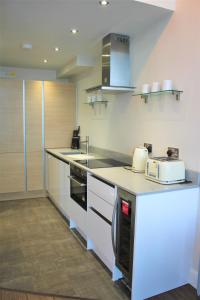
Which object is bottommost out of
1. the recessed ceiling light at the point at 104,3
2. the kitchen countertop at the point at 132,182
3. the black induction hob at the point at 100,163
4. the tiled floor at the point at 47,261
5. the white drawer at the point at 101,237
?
the tiled floor at the point at 47,261

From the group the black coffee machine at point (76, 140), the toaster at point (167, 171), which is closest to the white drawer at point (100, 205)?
the toaster at point (167, 171)

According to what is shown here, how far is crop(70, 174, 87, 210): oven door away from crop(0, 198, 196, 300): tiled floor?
1.54ft

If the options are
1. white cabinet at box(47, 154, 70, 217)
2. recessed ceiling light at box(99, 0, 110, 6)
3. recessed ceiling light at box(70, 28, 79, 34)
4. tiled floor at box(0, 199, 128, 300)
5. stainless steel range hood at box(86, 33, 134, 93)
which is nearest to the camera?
recessed ceiling light at box(99, 0, 110, 6)

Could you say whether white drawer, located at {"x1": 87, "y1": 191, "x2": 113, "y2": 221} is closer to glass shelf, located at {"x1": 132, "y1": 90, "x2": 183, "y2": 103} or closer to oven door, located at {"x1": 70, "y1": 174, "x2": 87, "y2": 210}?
oven door, located at {"x1": 70, "y1": 174, "x2": 87, "y2": 210}

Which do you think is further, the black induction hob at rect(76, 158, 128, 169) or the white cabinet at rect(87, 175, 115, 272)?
the black induction hob at rect(76, 158, 128, 169)

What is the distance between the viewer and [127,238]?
1.96m

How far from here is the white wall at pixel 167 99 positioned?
2.05 m

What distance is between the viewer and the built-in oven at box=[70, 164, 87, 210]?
2.71 m

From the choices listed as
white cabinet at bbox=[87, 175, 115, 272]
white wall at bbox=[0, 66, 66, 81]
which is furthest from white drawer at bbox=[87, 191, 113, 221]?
white wall at bbox=[0, 66, 66, 81]

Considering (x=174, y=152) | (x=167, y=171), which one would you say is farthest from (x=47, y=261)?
(x=174, y=152)

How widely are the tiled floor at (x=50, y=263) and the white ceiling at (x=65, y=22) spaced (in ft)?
7.73

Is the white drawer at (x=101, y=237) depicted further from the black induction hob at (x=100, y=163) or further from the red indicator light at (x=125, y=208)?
the black induction hob at (x=100, y=163)

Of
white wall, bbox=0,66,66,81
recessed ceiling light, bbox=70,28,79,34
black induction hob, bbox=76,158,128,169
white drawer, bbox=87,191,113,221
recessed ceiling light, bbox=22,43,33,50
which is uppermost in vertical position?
recessed ceiling light, bbox=70,28,79,34

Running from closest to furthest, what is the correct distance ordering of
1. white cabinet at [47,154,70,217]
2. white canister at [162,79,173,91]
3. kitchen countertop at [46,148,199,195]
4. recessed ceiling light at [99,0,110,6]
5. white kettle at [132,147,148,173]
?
kitchen countertop at [46,148,199,195] → recessed ceiling light at [99,0,110,6] → white canister at [162,79,173,91] → white kettle at [132,147,148,173] → white cabinet at [47,154,70,217]
